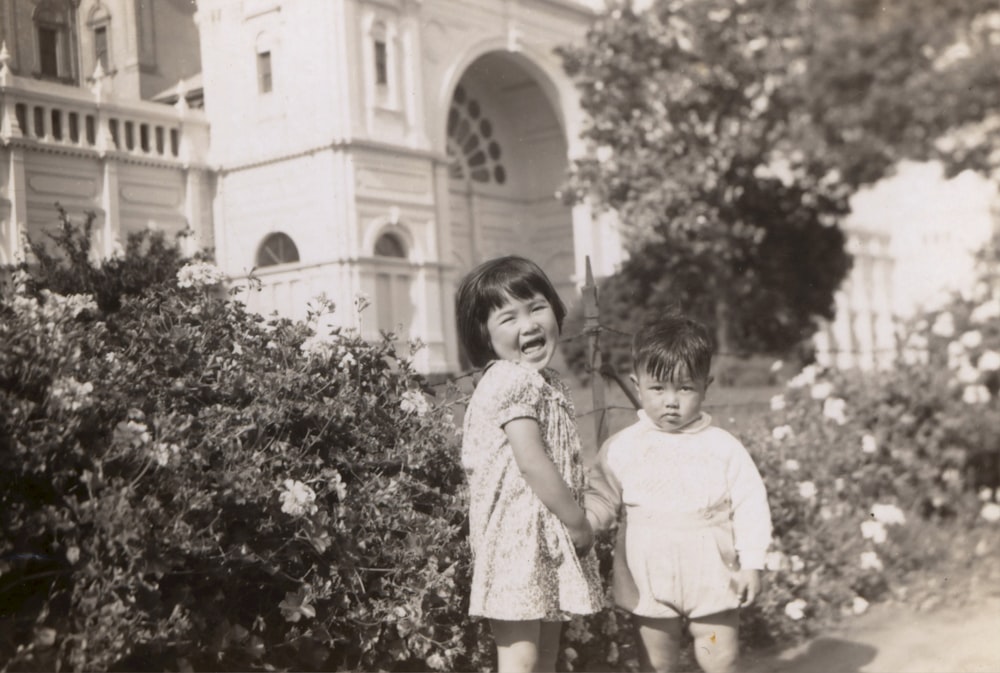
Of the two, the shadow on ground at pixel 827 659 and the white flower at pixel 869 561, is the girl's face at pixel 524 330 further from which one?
the white flower at pixel 869 561

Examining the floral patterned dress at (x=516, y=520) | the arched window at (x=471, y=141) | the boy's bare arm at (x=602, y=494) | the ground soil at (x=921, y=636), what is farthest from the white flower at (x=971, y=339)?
the arched window at (x=471, y=141)

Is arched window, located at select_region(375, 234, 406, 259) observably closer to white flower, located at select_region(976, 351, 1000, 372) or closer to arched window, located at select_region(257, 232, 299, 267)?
arched window, located at select_region(257, 232, 299, 267)

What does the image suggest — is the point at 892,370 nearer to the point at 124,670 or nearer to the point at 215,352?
the point at 215,352

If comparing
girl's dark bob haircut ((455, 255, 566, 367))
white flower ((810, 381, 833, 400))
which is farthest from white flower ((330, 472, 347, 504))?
white flower ((810, 381, 833, 400))

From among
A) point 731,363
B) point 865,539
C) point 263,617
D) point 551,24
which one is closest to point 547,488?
point 263,617

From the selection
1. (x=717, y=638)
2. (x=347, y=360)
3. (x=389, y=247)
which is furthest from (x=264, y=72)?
(x=389, y=247)
